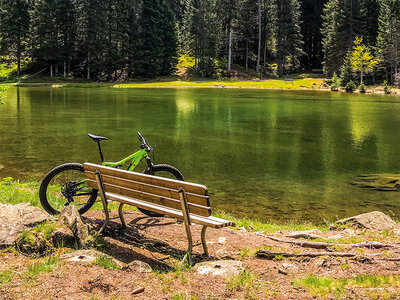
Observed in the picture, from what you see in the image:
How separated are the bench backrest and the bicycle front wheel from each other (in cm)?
92

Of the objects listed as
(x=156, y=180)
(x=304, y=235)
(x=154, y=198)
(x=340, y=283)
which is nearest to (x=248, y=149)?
(x=304, y=235)

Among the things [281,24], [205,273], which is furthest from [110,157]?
[281,24]

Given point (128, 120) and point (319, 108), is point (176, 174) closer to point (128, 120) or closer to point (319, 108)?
point (128, 120)

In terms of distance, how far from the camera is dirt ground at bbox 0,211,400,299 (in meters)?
4.29

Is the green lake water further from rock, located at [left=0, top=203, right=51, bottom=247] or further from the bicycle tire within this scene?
rock, located at [left=0, top=203, right=51, bottom=247]

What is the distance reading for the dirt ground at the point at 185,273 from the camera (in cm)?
429

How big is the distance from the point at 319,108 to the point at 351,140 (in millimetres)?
15563

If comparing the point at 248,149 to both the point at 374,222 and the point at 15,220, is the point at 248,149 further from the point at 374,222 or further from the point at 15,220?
the point at 15,220

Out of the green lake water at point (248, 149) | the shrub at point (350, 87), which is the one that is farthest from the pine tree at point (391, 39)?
the green lake water at point (248, 149)

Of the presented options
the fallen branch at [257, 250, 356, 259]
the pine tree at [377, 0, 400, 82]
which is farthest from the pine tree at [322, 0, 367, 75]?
the fallen branch at [257, 250, 356, 259]

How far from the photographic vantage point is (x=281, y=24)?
81.8 m

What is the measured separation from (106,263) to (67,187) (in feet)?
9.19

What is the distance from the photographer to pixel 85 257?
517cm

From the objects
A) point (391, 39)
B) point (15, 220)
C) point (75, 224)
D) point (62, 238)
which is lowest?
point (62, 238)
